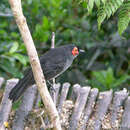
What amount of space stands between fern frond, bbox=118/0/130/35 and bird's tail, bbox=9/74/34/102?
116cm

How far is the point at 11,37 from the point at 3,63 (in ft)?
2.78

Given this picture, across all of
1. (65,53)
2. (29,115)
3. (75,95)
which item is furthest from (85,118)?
(65,53)

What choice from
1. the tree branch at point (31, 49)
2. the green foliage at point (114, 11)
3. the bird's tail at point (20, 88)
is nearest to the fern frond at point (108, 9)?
the green foliage at point (114, 11)

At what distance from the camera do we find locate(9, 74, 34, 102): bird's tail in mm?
3299

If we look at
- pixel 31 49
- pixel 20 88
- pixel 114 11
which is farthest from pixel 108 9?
pixel 20 88

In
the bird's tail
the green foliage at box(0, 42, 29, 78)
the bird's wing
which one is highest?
the green foliage at box(0, 42, 29, 78)

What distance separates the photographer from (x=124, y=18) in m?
2.77

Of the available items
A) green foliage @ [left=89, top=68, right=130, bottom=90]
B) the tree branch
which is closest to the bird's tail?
the tree branch

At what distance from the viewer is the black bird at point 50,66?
3348 millimetres

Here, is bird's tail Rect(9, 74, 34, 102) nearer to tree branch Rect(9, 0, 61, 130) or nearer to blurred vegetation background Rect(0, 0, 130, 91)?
tree branch Rect(9, 0, 61, 130)

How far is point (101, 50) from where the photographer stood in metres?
5.77

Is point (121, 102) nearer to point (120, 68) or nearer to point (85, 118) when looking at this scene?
point (85, 118)

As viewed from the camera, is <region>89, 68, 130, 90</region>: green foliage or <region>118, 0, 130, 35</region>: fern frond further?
<region>89, 68, 130, 90</region>: green foliage

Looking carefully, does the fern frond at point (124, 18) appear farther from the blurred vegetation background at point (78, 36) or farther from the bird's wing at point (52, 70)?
the blurred vegetation background at point (78, 36)
